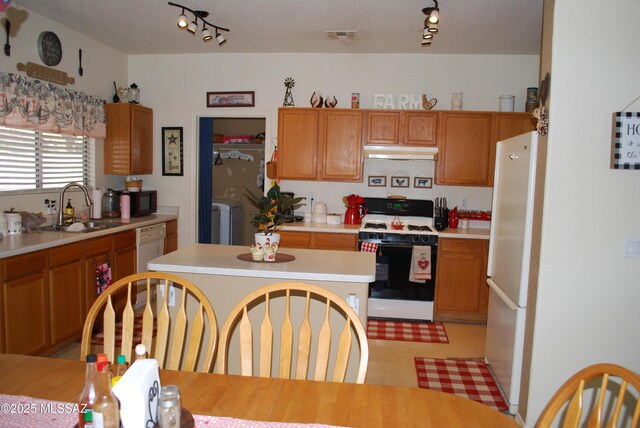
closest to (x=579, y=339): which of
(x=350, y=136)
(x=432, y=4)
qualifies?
(x=432, y=4)

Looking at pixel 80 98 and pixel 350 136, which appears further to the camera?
pixel 350 136

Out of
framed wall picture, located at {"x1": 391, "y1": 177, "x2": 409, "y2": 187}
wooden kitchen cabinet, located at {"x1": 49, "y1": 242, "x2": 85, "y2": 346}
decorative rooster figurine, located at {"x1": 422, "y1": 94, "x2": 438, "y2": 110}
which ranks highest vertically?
decorative rooster figurine, located at {"x1": 422, "y1": 94, "x2": 438, "y2": 110}

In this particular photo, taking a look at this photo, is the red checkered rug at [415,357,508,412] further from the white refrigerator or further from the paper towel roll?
the paper towel roll

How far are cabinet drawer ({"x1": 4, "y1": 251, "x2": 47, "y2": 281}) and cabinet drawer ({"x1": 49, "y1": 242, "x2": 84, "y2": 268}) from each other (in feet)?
0.27

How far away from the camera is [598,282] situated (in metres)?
2.35

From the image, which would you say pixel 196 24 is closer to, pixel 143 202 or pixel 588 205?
pixel 143 202

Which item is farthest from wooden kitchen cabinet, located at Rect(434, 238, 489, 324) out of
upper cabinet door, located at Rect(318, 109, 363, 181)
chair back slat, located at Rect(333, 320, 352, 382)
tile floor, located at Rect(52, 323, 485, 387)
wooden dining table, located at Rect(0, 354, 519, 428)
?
wooden dining table, located at Rect(0, 354, 519, 428)

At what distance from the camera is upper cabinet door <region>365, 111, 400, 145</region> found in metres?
4.69

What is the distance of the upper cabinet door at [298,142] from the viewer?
477 centimetres

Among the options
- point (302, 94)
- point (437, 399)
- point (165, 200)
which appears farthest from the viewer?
point (165, 200)

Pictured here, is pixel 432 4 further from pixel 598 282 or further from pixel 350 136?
pixel 598 282

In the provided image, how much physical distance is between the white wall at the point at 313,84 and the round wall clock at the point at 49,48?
119 cm

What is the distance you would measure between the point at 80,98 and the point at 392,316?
364 centimetres

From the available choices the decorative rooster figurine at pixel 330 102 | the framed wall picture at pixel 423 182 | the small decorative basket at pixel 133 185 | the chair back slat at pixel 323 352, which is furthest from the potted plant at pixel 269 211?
the small decorative basket at pixel 133 185
